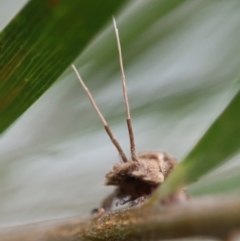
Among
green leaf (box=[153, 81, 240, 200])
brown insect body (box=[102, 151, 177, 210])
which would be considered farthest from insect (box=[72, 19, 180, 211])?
green leaf (box=[153, 81, 240, 200])

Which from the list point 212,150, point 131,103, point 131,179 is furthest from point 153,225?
point 131,103

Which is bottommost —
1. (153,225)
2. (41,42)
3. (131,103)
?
(153,225)

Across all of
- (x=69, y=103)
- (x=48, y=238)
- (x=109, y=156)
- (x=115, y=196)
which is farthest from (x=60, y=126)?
(x=48, y=238)

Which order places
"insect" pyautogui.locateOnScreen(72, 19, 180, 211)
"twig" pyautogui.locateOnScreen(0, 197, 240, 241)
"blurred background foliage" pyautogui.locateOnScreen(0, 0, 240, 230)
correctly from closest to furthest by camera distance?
1. "twig" pyautogui.locateOnScreen(0, 197, 240, 241)
2. "insect" pyautogui.locateOnScreen(72, 19, 180, 211)
3. "blurred background foliage" pyautogui.locateOnScreen(0, 0, 240, 230)

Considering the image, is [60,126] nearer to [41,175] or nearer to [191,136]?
[41,175]

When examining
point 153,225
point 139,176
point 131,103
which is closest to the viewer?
point 153,225

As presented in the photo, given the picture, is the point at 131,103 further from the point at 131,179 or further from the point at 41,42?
the point at 41,42

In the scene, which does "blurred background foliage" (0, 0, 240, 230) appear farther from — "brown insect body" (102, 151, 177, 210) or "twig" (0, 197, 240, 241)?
"twig" (0, 197, 240, 241)
